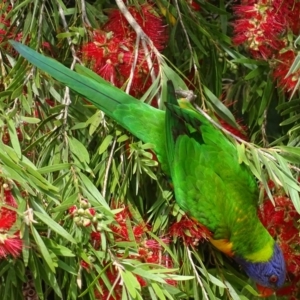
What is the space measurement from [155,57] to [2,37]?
442 mm

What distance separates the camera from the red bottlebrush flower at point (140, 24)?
1.36 metres

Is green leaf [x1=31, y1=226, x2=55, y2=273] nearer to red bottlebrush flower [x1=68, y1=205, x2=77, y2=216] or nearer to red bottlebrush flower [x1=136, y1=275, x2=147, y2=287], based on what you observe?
red bottlebrush flower [x1=68, y1=205, x2=77, y2=216]

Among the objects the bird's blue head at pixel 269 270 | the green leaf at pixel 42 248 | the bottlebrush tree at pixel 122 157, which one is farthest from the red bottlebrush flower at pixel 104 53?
the bird's blue head at pixel 269 270

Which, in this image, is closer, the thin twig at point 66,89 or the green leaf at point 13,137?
the green leaf at point 13,137

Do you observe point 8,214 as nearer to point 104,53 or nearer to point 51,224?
point 51,224

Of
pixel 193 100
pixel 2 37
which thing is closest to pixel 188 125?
pixel 193 100

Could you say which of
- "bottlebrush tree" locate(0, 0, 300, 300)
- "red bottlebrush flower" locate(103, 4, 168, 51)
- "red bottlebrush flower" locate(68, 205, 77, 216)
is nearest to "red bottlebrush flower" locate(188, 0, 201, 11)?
"bottlebrush tree" locate(0, 0, 300, 300)

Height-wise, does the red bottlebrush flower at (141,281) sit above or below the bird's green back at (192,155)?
below

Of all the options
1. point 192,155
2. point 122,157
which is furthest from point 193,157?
point 122,157

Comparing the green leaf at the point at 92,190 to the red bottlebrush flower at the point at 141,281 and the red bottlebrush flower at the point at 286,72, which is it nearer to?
the red bottlebrush flower at the point at 141,281

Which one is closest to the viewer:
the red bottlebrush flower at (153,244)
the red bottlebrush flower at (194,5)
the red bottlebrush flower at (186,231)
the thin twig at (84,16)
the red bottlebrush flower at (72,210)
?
the red bottlebrush flower at (72,210)

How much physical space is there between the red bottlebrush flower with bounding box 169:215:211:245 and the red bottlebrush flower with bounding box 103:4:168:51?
456 millimetres

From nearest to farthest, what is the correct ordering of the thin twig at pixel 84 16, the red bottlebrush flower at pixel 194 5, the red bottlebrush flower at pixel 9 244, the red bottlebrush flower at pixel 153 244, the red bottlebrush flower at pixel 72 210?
the red bottlebrush flower at pixel 9 244, the red bottlebrush flower at pixel 72 210, the red bottlebrush flower at pixel 153 244, the thin twig at pixel 84 16, the red bottlebrush flower at pixel 194 5

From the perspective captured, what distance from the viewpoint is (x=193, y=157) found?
130 centimetres
